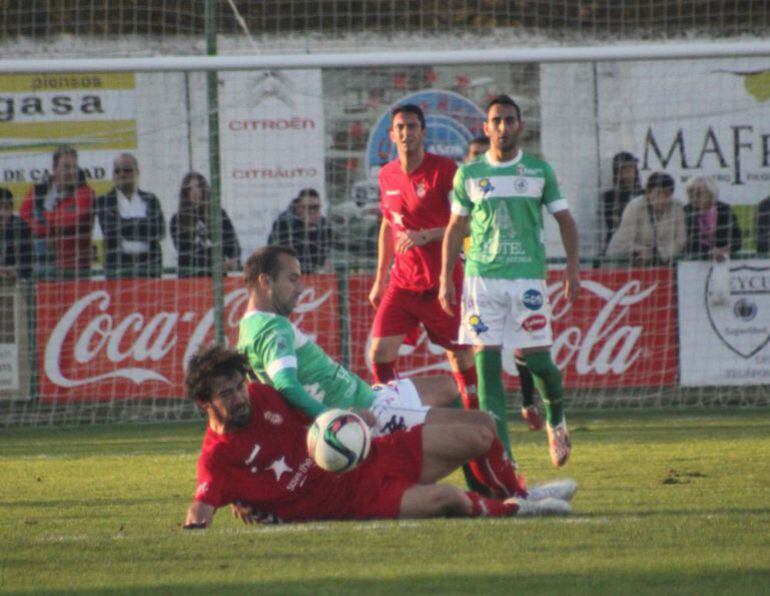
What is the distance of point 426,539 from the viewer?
6512 mm

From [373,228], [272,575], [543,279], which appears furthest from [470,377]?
[373,228]

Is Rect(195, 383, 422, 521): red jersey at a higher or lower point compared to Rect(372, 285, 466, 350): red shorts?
lower

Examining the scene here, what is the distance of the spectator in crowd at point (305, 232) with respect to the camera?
14.4 m

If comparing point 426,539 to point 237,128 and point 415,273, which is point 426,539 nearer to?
point 415,273

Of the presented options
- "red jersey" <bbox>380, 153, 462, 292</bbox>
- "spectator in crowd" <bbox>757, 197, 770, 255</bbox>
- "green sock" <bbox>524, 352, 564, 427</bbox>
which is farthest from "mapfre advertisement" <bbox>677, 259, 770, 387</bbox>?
"green sock" <bbox>524, 352, 564, 427</bbox>

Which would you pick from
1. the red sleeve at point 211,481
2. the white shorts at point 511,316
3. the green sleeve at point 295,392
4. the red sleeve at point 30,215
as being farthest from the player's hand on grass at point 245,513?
the red sleeve at point 30,215

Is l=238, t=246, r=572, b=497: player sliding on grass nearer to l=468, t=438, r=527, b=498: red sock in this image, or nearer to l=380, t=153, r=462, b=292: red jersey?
l=468, t=438, r=527, b=498: red sock

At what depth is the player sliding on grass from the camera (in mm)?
7266

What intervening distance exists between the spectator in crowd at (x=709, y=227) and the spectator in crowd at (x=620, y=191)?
566 millimetres

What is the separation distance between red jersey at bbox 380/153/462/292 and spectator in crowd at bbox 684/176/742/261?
4.54 metres

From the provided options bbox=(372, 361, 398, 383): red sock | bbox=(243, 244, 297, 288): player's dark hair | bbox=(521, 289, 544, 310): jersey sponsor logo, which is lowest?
bbox=(372, 361, 398, 383): red sock

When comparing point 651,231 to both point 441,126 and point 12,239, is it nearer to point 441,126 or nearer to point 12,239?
point 441,126

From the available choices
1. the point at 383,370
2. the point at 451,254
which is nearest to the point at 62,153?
the point at 383,370

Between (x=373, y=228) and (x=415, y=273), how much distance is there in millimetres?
5886
